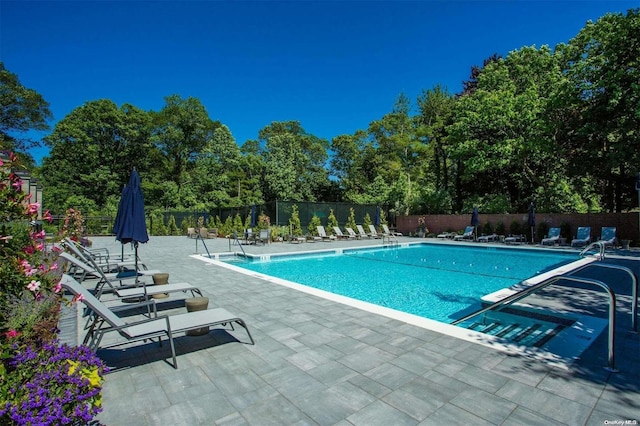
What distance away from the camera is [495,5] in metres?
12.1

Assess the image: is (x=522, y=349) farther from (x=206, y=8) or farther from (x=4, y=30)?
(x=4, y=30)

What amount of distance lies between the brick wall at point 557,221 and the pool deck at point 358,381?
45.6 ft

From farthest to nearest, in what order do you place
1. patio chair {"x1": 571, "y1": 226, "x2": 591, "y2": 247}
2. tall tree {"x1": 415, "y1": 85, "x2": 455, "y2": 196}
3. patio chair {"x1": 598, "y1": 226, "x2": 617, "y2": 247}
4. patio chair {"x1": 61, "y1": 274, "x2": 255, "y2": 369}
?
tall tree {"x1": 415, "y1": 85, "x2": 455, "y2": 196}
patio chair {"x1": 571, "y1": 226, "x2": 591, "y2": 247}
patio chair {"x1": 598, "y1": 226, "x2": 617, "y2": 247}
patio chair {"x1": 61, "y1": 274, "x2": 255, "y2": 369}

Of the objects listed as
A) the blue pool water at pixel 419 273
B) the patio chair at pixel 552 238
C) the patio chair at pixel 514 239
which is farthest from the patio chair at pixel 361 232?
the patio chair at pixel 552 238

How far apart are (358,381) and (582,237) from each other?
16001mm

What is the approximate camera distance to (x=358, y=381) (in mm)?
2781

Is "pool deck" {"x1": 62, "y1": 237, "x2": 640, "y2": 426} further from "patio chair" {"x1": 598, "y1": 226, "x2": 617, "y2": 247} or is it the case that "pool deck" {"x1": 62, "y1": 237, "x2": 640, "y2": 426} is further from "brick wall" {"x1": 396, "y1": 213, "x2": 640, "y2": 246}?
"brick wall" {"x1": 396, "y1": 213, "x2": 640, "y2": 246}

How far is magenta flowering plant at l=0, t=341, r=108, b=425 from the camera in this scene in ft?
5.09

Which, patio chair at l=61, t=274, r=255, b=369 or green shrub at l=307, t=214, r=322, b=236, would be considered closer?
patio chair at l=61, t=274, r=255, b=369

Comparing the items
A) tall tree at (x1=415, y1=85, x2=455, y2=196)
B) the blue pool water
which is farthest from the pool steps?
tall tree at (x1=415, y1=85, x2=455, y2=196)

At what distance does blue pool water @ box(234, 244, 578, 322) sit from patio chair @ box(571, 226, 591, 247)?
5.26 ft

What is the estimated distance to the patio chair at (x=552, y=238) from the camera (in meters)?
15.2

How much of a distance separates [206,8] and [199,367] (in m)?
15.4

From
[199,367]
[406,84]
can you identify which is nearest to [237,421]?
[199,367]
